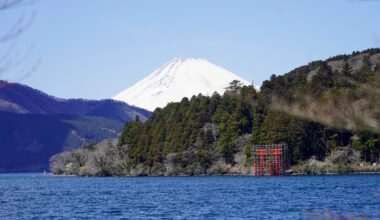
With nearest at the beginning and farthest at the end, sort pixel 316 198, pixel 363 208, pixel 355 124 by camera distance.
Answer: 1. pixel 355 124
2. pixel 363 208
3. pixel 316 198

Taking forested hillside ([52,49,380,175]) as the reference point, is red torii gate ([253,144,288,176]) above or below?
below

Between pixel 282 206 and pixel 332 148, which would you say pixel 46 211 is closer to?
pixel 282 206

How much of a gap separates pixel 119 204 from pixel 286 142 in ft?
133

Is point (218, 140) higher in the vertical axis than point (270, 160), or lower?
higher

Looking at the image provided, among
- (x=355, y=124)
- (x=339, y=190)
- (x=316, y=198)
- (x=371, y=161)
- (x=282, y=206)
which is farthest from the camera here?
(x=371, y=161)

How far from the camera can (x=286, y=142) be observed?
76812 millimetres

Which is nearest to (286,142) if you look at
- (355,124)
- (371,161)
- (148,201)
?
(371,161)

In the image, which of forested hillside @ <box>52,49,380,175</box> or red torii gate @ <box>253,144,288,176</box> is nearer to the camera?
forested hillside @ <box>52,49,380,175</box>

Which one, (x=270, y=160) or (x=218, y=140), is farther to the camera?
(x=218, y=140)

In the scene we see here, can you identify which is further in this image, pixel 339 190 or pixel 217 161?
pixel 217 161

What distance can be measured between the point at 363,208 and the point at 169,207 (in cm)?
898

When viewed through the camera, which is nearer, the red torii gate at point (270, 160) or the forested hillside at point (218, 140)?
the forested hillside at point (218, 140)

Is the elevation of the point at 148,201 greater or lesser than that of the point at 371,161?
lesser

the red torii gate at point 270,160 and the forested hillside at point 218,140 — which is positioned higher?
Result: the forested hillside at point 218,140
